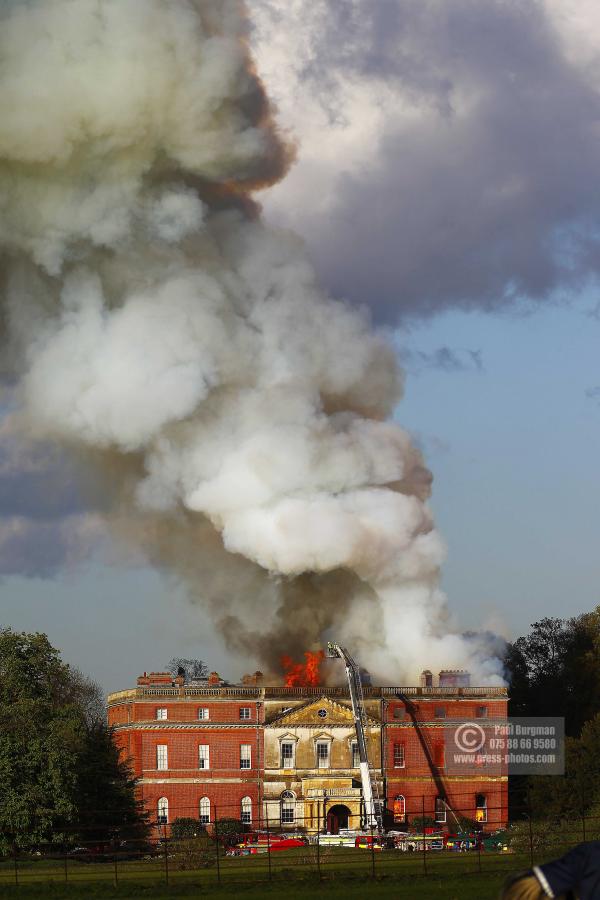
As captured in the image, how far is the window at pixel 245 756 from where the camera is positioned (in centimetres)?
9431

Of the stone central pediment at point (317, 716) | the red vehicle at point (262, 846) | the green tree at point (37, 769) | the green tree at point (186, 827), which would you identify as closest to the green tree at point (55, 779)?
the green tree at point (37, 769)

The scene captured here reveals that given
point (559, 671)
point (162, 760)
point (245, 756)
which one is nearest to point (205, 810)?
point (162, 760)

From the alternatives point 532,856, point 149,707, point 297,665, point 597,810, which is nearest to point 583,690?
point 297,665

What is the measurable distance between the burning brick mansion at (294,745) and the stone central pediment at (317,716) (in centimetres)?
7

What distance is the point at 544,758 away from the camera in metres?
Result: 93.6

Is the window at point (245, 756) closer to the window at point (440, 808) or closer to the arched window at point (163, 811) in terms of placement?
the arched window at point (163, 811)

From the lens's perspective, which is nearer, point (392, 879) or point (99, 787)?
point (392, 879)

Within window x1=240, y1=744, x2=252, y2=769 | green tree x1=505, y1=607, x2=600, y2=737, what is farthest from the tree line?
window x1=240, y1=744, x2=252, y2=769

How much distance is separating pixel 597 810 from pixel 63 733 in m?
24.1

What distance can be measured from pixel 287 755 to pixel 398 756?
23.8ft

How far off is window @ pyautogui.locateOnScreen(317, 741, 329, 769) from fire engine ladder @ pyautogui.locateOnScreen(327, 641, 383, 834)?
232 centimetres

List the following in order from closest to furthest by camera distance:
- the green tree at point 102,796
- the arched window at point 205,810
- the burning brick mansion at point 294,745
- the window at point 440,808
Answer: the green tree at point 102,796
the window at point 440,808
the arched window at point 205,810
the burning brick mansion at point 294,745

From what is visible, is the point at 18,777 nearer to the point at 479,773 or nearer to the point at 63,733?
the point at 63,733

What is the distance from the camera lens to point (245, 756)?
3720 inches
